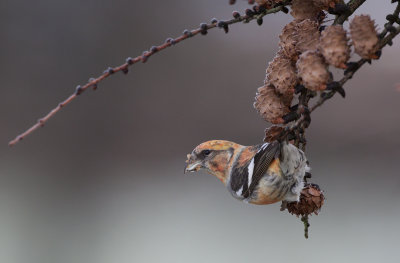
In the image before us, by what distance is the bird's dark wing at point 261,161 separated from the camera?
1.47 ft

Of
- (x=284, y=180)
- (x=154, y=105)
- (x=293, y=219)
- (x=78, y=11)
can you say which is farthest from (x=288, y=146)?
(x=78, y=11)

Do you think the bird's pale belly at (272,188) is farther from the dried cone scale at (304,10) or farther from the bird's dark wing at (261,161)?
the dried cone scale at (304,10)

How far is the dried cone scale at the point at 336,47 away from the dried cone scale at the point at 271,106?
5 centimetres

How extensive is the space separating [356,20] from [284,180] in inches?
5.8

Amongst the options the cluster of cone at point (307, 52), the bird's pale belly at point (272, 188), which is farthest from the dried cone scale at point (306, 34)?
the bird's pale belly at point (272, 188)

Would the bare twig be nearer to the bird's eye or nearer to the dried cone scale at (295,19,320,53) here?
the dried cone scale at (295,19,320,53)

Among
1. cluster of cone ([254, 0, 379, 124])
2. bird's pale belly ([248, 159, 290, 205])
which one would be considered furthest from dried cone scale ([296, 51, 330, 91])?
bird's pale belly ([248, 159, 290, 205])

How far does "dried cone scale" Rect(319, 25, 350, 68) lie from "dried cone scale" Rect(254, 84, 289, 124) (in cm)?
5

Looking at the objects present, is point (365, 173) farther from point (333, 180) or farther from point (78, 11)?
point (78, 11)

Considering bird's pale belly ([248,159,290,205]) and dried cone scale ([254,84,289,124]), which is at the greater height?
dried cone scale ([254,84,289,124])

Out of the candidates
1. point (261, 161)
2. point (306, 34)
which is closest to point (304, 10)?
point (306, 34)

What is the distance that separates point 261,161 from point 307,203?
63 millimetres

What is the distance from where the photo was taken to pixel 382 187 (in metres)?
2.38

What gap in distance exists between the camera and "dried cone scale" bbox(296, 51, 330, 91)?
1.16 ft
